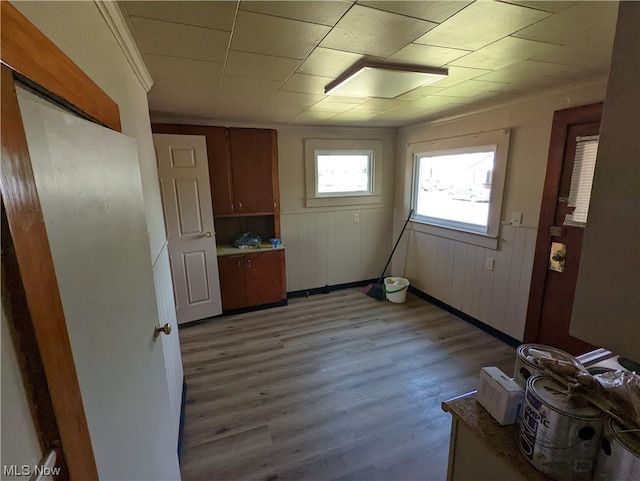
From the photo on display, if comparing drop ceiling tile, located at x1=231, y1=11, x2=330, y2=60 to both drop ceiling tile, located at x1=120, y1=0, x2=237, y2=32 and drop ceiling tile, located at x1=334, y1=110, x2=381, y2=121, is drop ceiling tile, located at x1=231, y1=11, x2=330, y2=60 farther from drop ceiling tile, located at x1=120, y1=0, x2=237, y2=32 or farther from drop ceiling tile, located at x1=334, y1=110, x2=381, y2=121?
drop ceiling tile, located at x1=334, y1=110, x2=381, y2=121

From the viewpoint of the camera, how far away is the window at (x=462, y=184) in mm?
2773

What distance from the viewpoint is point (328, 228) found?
3.99 m

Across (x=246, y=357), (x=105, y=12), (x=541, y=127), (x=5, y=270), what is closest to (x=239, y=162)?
(x=246, y=357)

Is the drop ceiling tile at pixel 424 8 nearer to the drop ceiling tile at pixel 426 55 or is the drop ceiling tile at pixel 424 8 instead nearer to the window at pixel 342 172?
the drop ceiling tile at pixel 426 55

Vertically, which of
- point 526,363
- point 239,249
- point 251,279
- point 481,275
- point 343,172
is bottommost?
point 251,279

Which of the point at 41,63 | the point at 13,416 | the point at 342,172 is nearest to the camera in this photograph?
the point at 13,416

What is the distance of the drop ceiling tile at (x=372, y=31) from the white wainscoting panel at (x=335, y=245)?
2.53 meters

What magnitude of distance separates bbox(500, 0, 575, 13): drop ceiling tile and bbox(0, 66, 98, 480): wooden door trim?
1.45 m

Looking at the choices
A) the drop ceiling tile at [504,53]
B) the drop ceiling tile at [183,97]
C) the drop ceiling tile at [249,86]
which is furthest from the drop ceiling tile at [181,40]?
the drop ceiling tile at [504,53]

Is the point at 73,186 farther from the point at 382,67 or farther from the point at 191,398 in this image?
the point at 191,398

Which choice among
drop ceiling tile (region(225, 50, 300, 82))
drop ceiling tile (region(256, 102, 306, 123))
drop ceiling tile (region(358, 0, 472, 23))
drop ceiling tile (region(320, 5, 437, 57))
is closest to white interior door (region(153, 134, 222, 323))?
drop ceiling tile (region(256, 102, 306, 123))

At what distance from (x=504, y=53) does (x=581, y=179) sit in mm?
1274

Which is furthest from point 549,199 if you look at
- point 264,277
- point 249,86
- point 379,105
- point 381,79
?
point 264,277

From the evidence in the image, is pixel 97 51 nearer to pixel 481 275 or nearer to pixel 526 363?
pixel 526 363
